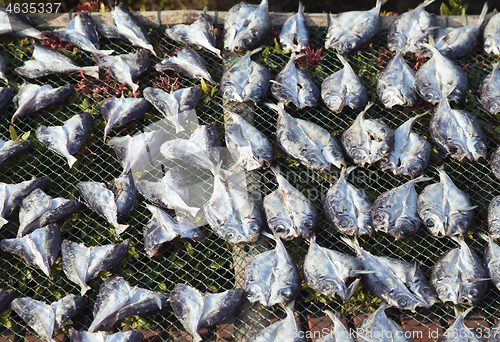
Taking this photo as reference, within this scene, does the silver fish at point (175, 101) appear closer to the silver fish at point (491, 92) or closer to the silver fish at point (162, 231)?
the silver fish at point (162, 231)

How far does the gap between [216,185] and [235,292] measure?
35.5 inches

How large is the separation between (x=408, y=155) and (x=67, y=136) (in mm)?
3207

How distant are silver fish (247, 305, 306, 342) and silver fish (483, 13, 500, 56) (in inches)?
143

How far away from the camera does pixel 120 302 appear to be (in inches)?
119

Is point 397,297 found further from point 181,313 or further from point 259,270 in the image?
point 181,313

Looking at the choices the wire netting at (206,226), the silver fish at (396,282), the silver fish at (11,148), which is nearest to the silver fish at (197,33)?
the wire netting at (206,226)

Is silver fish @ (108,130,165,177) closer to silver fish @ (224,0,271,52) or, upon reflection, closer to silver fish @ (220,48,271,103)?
silver fish @ (220,48,271,103)

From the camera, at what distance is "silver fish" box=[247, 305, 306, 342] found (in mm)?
2807

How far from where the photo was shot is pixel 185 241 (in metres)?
3.40

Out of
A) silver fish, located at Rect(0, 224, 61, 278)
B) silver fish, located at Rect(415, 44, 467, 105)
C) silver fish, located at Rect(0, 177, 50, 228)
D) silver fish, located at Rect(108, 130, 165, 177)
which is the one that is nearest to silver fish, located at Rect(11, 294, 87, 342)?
silver fish, located at Rect(0, 224, 61, 278)

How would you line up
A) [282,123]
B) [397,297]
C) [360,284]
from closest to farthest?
[397,297] < [360,284] < [282,123]

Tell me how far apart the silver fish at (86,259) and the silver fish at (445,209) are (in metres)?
2.56

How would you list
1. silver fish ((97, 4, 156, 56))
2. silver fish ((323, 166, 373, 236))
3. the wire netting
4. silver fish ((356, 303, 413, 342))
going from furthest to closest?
1. silver fish ((97, 4, 156, 56))
2. silver fish ((323, 166, 373, 236))
3. the wire netting
4. silver fish ((356, 303, 413, 342))

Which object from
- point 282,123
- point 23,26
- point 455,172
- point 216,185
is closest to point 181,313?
point 216,185
